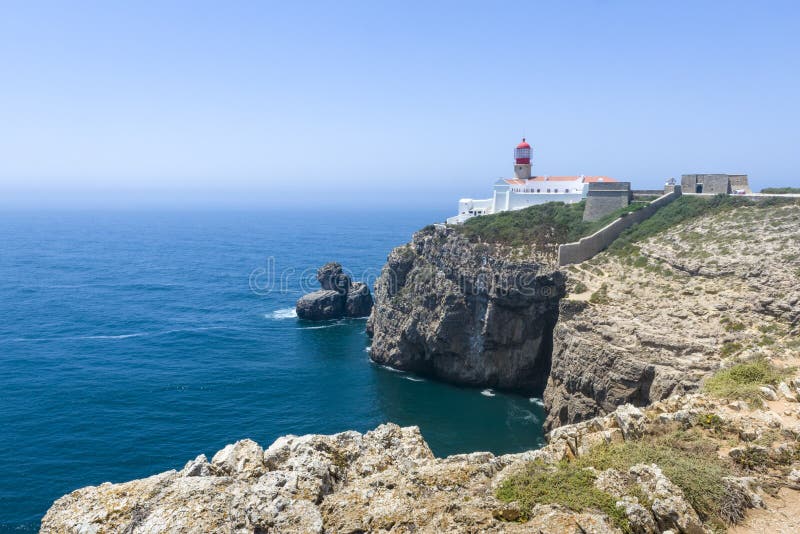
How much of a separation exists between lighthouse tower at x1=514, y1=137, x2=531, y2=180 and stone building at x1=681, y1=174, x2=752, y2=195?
20803mm

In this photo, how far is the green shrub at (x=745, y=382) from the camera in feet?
61.8

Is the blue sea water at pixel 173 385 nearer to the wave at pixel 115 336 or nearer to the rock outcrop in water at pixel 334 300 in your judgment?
Answer: the wave at pixel 115 336

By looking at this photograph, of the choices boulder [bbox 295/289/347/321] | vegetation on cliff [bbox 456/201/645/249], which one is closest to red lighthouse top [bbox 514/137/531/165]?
vegetation on cliff [bbox 456/201/645/249]

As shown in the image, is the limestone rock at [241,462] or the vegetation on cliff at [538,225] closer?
the limestone rock at [241,462]

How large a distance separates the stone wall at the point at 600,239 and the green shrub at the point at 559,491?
36.4m

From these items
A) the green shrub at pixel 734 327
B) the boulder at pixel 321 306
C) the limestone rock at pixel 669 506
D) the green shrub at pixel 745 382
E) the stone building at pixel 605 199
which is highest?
the stone building at pixel 605 199

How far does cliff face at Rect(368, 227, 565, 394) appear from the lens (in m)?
46.0

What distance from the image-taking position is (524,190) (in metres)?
67.2

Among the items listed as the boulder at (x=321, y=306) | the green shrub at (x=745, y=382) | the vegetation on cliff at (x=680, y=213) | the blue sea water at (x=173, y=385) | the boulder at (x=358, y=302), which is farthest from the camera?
the boulder at (x=358, y=302)

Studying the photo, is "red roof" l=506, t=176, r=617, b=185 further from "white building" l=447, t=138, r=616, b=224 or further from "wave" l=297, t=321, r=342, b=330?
"wave" l=297, t=321, r=342, b=330

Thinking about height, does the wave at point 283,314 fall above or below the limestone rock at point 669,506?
below

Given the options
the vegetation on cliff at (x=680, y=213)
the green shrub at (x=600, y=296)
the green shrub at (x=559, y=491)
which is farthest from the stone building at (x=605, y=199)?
the green shrub at (x=559, y=491)

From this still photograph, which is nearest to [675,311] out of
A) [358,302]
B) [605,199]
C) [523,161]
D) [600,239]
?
[600,239]

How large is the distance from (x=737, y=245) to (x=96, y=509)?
43462mm
